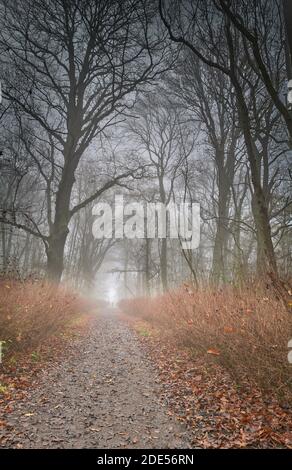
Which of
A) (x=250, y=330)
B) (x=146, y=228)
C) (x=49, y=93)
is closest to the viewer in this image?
(x=250, y=330)

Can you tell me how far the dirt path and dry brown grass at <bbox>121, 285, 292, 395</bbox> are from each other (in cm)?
110

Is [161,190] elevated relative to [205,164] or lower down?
lower down

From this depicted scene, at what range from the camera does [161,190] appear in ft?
57.3

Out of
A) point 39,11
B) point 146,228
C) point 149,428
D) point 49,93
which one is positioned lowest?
point 149,428

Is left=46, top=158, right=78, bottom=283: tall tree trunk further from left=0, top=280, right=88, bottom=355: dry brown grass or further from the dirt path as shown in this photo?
→ the dirt path

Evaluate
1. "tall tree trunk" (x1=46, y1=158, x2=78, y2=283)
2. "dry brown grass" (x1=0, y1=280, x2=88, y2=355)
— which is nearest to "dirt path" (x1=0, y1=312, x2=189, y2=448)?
"dry brown grass" (x1=0, y1=280, x2=88, y2=355)

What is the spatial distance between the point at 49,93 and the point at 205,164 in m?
9.02

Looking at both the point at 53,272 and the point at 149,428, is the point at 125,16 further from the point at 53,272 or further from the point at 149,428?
the point at 149,428

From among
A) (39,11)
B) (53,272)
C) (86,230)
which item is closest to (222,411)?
(53,272)

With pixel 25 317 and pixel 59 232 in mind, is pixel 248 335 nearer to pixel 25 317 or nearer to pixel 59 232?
pixel 25 317

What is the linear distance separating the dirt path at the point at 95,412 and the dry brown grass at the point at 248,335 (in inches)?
43.5

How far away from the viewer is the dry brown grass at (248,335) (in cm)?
353

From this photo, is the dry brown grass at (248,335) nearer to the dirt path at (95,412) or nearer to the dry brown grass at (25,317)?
the dirt path at (95,412)

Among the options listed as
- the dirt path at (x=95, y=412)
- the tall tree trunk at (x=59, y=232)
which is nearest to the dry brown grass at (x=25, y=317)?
the dirt path at (x=95, y=412)
